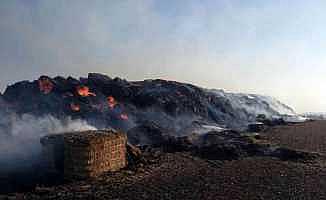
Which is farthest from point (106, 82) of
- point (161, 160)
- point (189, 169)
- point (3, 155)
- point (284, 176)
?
point (284, 176)

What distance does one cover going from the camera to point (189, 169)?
2327cm

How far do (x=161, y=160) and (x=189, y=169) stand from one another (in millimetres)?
3236

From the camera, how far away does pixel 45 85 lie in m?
45.2

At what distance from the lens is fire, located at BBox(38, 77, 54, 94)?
1756 inches

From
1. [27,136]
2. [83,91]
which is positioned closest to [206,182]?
[27,136]

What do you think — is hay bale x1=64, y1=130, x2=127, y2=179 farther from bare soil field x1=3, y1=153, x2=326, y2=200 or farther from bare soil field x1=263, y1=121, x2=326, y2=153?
bare soil field x1=263, y1=121, x2=326, y2=153

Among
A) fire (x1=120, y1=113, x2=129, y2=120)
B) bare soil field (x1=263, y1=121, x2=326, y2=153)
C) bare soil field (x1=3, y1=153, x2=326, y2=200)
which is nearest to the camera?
bare soil field (x1=3, y1=153, x2=326, y2=200)

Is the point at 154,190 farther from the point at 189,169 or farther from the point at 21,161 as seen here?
the point at 21,161

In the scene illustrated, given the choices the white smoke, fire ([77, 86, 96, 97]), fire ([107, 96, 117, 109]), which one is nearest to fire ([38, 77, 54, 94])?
fire ([77, 86, 96, 97])

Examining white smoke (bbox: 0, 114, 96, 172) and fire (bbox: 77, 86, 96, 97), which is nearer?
white smoke (bbox: 0, 114, 96, 172)

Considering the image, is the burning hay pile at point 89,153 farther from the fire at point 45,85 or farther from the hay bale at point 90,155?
the fire at point 45,85

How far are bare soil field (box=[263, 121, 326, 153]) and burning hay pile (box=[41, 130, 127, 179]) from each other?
47.5ft

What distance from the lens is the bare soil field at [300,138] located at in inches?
1204

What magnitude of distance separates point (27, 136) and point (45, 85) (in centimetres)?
1119
